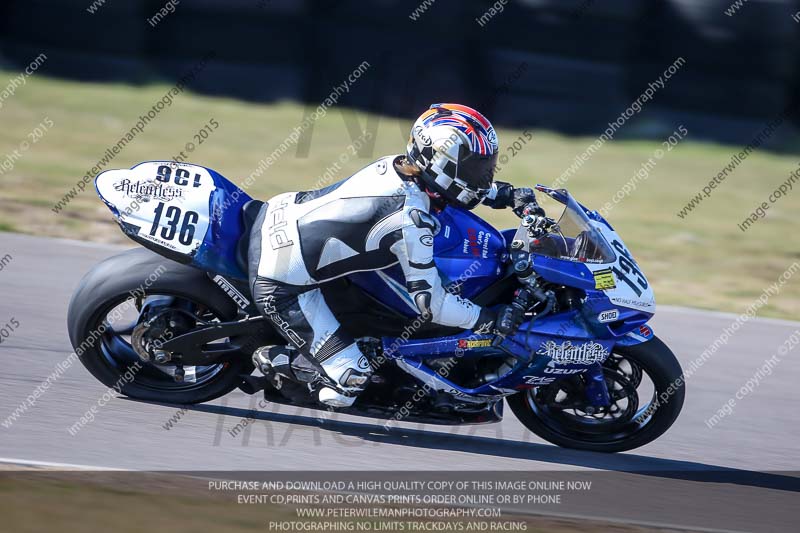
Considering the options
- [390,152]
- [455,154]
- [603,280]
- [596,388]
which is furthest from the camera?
[390,152]

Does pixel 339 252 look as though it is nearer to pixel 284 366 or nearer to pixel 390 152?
pixel 284 366

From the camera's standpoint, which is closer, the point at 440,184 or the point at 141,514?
the point at 141,514

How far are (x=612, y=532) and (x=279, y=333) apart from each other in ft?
6.19

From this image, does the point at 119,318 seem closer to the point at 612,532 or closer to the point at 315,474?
the point at 315,474

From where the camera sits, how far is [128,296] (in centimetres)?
494

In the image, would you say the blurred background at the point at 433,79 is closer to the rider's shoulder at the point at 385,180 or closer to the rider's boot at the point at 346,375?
the rider's shoulder at the point at 385,180

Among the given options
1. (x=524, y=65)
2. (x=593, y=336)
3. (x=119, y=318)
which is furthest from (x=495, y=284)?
(x=524, y=65)

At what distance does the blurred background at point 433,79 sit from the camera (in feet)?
40.0

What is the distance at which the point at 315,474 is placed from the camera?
457cm

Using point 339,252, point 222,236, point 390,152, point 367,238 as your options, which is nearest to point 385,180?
point 367,238

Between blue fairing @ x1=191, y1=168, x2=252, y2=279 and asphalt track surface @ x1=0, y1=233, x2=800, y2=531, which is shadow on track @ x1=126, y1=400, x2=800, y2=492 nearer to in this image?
asphalt track surface @ x1=0, y1=233, x2=800, y2=531

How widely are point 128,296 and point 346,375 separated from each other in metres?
1.17

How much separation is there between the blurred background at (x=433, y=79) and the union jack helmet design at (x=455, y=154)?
22.8 feet

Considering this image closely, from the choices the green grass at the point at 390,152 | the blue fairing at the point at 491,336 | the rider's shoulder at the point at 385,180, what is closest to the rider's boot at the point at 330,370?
the blue fairing at the point at 491,336
